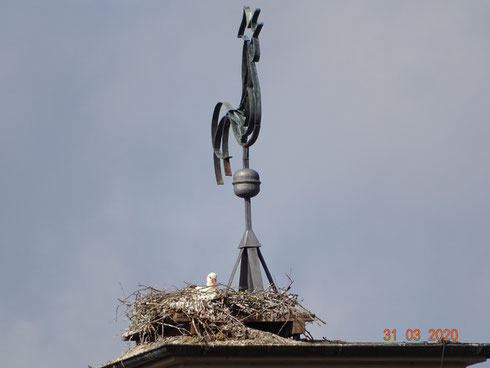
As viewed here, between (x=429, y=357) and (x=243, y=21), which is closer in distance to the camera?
(x=429, y=357)

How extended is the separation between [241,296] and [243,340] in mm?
747

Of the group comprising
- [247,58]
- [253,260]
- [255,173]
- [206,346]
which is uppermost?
[247,58]

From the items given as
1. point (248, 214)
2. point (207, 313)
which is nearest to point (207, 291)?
point (207, 313)

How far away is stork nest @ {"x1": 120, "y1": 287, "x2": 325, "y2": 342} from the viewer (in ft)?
45.6

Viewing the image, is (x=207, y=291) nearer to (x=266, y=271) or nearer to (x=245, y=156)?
(x=266, y=271)

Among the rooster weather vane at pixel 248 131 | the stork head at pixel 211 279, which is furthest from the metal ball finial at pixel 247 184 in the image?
the stork head at pixel 211 279

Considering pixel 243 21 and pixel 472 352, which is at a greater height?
pixel 243 21

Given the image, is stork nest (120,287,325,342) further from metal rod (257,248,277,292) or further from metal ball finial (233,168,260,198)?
metal ball finial (233,168,260,198)

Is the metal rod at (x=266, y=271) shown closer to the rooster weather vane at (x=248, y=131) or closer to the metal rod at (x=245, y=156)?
the rooster weather vane at (x=248, y=131)

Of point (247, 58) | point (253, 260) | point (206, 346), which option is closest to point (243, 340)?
point (206, 346)

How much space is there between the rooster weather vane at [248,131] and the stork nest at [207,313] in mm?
687

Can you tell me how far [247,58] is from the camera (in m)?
16.2

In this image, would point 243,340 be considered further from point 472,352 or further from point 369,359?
point 472,352

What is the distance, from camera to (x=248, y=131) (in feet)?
52.2
